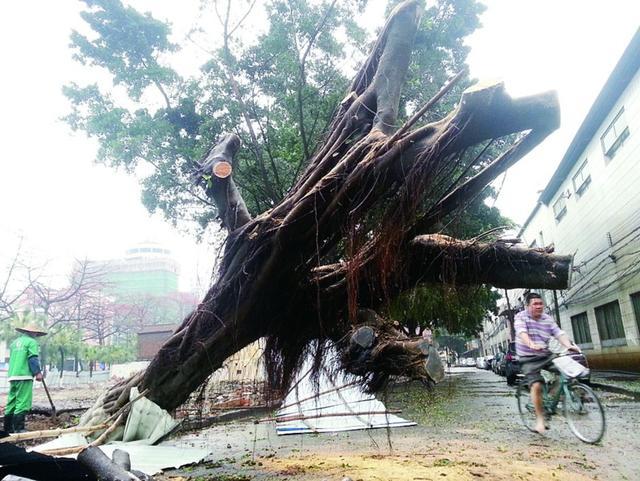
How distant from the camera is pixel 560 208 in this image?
25422 mm

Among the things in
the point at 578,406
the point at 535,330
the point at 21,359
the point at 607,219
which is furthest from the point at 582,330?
the point at 21,359

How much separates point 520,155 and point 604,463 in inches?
134

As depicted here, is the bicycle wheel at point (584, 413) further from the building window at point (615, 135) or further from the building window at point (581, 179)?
the building window at point (581, 179)

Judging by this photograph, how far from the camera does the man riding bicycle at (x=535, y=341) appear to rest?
6.73 m

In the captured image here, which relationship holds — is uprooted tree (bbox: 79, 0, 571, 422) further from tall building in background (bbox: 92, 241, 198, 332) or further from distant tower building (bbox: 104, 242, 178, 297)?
distant tower building (bbox: 104, 242, 178, 297)

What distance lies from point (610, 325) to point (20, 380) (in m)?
19.5

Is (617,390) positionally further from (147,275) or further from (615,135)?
(147,275)

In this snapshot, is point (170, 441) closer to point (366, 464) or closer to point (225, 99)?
point (366, 464)

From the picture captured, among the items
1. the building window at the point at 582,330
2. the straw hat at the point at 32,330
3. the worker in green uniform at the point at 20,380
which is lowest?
the worker in green uniform at the point at 20,380

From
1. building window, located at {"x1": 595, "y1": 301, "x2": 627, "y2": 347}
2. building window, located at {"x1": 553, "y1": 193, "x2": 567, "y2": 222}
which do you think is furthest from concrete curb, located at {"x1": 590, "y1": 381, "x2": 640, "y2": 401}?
building window, located at {"x1": 553, "y1": 193, "x2": 567, "y2": 222}

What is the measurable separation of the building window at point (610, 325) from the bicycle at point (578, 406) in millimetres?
12851

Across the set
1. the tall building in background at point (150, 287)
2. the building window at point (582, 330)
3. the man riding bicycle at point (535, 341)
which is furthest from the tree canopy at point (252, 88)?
the tall building in background at point (150, 287)

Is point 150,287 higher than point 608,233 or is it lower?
higher

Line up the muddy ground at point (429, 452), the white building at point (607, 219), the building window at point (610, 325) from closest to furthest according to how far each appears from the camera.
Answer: the muddy ground at point (429, 452) < the white building at point (607, 219) < the building window at point (610, 325)
